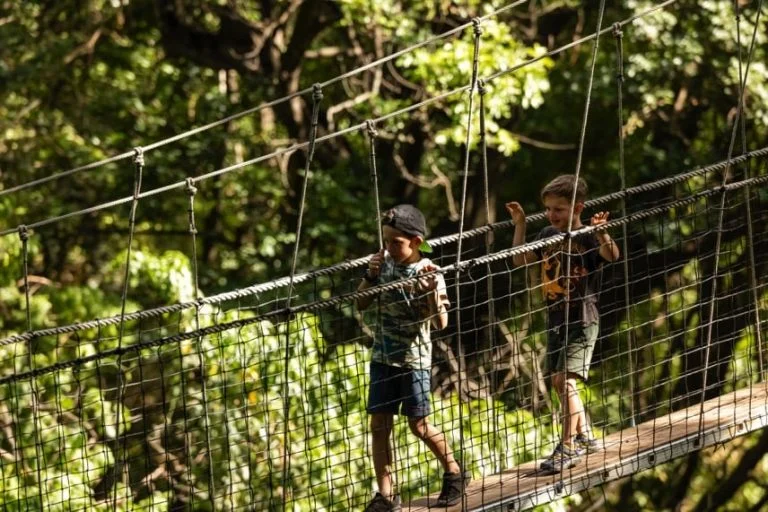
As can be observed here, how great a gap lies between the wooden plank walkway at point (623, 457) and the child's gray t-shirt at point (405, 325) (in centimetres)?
33

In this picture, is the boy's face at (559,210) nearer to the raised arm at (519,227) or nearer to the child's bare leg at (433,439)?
the raised arm at (519,227)

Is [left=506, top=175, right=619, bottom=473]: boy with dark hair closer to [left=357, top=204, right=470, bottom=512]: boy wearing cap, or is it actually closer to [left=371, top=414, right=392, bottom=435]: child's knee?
[left=357, top=204, right=470, bottom=512]: boy wearing cap

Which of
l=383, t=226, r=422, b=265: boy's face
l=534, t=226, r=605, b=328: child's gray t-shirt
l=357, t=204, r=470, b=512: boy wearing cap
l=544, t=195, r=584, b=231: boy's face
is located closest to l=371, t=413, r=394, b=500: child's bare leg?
l=357, t=204, r=470, b=512: boy wearing cap

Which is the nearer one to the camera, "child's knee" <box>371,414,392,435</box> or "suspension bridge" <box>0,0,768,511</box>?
"child's knee" <box>371,414,392,435</box>

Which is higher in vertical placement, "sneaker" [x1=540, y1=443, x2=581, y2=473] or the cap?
the cap

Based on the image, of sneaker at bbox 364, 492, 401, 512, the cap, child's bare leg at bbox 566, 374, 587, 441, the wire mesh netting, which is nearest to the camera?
the cap

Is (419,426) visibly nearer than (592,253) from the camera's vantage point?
Yes

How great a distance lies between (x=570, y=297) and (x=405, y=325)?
1.42 ft

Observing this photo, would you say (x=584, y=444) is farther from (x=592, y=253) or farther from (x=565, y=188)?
(x=565, y=188)

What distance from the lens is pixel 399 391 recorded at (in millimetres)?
3258

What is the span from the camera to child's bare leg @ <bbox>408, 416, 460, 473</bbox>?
3.25 m

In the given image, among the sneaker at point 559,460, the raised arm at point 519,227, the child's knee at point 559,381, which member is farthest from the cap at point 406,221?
the sneaker at point 559,460

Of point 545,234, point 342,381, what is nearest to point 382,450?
point 545,234

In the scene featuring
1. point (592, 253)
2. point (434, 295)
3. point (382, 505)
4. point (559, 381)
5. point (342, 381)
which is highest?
point (342, 381)
